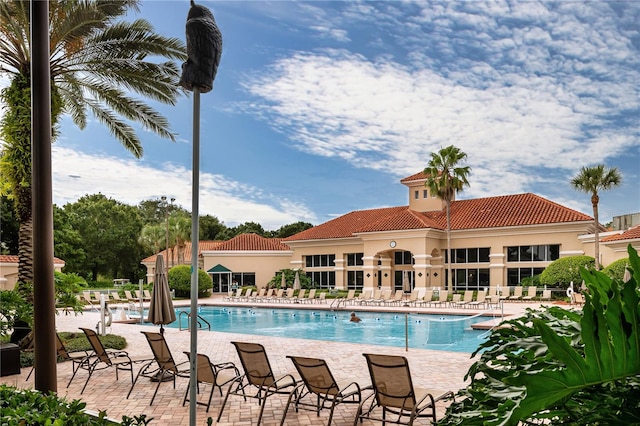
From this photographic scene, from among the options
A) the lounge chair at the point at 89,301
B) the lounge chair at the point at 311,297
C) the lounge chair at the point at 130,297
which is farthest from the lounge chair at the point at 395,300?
the lounge chair at the point at 89,301

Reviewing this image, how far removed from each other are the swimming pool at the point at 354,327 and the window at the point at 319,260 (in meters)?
12.5

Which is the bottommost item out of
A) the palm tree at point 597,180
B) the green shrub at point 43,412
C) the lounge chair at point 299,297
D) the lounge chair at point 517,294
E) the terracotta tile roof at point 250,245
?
the lounge chair at point 299,297

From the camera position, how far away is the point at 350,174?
5816cm

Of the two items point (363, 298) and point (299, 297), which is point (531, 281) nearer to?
point (363, 298)

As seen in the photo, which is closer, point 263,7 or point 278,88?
point 263,7

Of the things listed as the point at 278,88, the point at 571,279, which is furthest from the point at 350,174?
the point at 571,279

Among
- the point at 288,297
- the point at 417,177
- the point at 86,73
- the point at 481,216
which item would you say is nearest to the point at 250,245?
the point at 288,297

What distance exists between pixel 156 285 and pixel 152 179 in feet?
151

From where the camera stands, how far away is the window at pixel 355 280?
37.8m

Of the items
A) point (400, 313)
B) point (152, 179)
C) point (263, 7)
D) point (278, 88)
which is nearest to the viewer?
point (263, 7)

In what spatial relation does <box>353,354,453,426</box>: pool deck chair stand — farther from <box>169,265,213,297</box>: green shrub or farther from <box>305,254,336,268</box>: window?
<box>305,254,336,268</box>: window

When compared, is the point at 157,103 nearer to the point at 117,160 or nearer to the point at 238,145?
the point at 117,160

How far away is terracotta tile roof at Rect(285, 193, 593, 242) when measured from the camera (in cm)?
3159

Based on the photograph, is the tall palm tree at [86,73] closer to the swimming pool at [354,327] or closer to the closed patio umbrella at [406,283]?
the swimming pool at [354,327]
